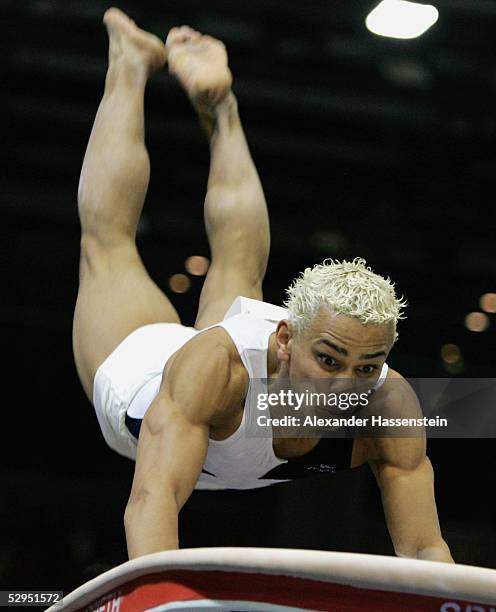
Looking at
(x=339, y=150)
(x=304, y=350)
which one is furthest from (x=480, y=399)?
(x=304, y=350)

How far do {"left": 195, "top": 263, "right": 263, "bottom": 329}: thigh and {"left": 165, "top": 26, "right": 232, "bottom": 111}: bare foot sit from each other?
29 cm

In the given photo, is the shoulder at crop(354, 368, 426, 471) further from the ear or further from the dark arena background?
the dark arena background

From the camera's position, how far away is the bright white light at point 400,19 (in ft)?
6.47

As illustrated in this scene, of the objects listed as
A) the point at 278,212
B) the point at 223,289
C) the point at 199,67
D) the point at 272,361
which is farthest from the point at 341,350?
the point at 278,212

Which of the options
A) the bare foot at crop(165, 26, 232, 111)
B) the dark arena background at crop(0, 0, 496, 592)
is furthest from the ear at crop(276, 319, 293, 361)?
the dark arena background at crop(0, 0, 496, 592)

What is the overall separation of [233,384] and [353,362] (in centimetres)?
A: 15

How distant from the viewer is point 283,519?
1.99 m

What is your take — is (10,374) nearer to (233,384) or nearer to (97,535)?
(97,535)

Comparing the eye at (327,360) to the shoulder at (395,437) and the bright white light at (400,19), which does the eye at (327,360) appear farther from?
the bright white light at (400,19)

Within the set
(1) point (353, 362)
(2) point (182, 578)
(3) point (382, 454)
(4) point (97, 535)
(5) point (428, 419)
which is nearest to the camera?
(2) point (182, 578)

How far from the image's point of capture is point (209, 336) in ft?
3.73

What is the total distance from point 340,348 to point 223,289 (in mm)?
495

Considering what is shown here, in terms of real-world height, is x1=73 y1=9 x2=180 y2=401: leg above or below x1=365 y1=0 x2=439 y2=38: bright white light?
below

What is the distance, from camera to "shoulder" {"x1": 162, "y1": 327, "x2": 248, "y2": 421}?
1.06 m
